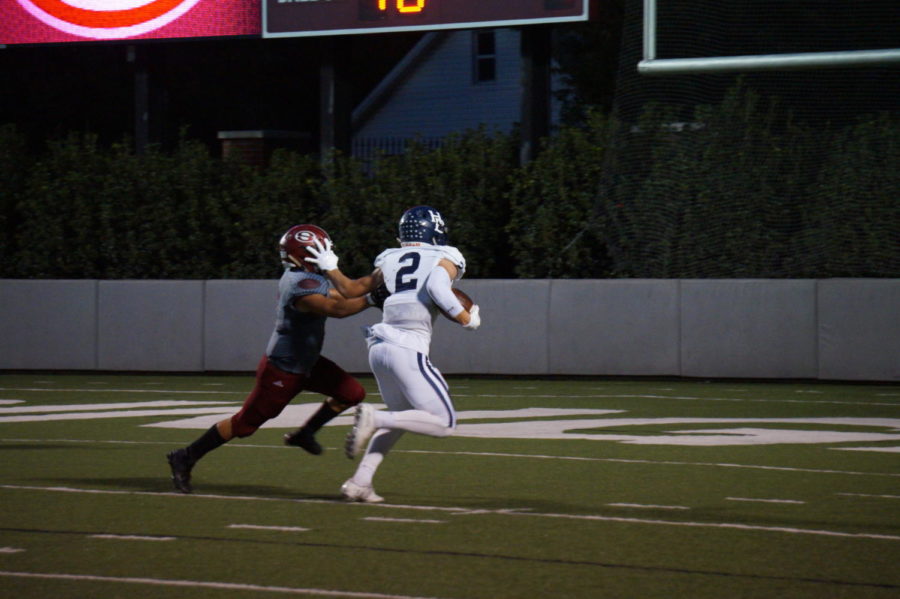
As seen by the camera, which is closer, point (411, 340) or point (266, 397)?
point (411, 340)

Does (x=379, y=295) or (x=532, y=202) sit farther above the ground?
(x=532, y=202)

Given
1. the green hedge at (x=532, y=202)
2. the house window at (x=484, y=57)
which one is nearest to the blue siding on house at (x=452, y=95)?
the house window at (x=484, y=57)

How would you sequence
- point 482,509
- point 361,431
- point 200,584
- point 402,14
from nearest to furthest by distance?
point 200,584 → point 361,431 → point 482,509 → point 402,14

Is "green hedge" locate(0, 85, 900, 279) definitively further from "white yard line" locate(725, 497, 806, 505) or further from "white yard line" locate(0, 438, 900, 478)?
"white yard line" locate(725, 497, 806, 505)

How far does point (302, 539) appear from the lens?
733 cm

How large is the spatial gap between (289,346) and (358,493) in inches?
43.3

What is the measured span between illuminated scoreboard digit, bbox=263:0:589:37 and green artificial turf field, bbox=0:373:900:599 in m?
6.88

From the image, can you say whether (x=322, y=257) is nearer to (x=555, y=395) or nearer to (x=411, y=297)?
(x=411, y=297)

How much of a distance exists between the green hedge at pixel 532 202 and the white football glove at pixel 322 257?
34.9ft

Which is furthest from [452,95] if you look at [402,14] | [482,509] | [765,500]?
[482,509]

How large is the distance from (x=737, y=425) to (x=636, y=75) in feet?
26.1

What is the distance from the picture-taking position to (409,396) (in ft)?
27.0

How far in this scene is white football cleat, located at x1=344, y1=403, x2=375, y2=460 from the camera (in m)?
7.86

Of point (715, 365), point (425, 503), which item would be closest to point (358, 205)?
point (715, 365)
